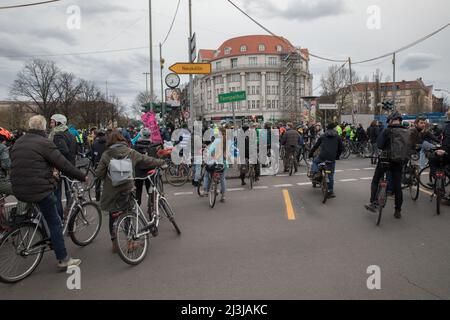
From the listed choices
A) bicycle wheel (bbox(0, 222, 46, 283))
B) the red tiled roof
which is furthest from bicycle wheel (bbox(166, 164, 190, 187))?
the red tiled roof

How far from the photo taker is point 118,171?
4.03 m

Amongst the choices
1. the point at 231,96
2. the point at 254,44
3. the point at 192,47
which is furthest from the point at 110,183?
the point at 254,44

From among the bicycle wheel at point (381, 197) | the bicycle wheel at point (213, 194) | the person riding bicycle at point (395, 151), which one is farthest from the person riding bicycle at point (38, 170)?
the person riding bicycle at point (395, 151)

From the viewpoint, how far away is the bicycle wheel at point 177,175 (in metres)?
9.86

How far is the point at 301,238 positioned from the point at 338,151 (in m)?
3.53

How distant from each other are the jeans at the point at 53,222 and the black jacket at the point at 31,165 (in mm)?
109

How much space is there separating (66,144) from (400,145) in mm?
6424

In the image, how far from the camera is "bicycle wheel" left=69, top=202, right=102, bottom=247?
4.75m

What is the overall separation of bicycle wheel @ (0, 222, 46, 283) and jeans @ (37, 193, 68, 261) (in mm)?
208

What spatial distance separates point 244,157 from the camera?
30.2 ft

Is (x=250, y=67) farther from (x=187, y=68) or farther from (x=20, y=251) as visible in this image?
(x=20, y=251)

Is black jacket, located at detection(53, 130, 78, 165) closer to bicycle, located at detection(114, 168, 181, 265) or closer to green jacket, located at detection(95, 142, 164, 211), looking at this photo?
green jacket, located at detection(95, 142, 164, 211)

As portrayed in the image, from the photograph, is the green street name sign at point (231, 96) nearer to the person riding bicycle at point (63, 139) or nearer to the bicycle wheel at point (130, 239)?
the person riding bicycle at point (63, 139)
